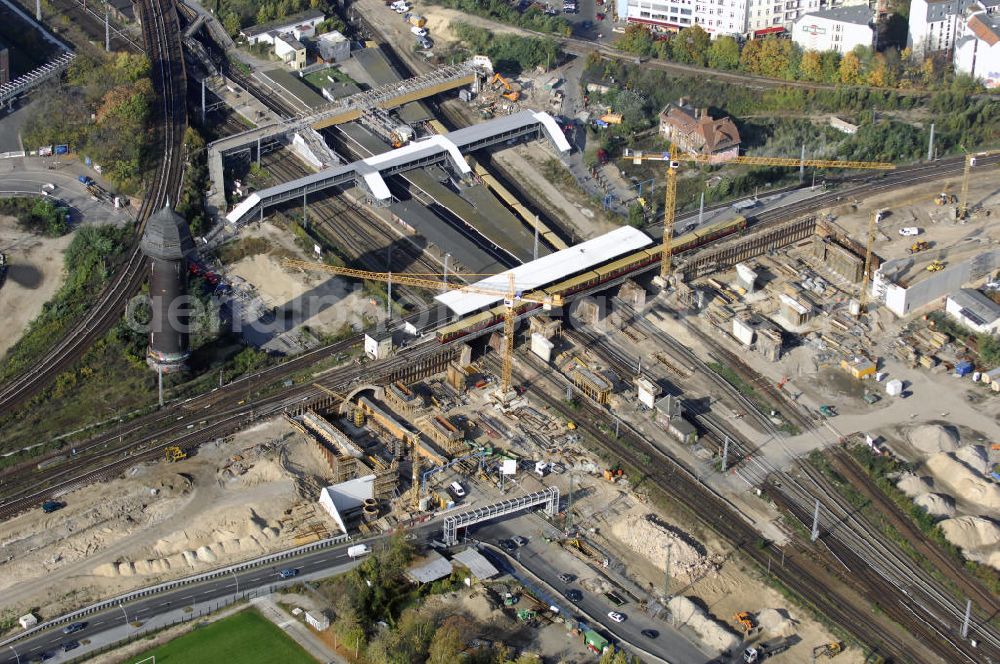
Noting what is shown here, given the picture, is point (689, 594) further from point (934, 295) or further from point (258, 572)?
point (934, 295)

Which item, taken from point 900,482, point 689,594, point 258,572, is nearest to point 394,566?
point 258,572

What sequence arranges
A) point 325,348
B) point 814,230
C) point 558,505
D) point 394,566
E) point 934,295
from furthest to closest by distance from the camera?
1. point 814,230
2. point 934,295
3. point 325,348
4. point 558,505
5. point 394,566

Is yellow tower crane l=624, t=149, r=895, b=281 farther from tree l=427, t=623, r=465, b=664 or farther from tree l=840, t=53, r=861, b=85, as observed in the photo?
tree l=427, t=623, r=465, b=664

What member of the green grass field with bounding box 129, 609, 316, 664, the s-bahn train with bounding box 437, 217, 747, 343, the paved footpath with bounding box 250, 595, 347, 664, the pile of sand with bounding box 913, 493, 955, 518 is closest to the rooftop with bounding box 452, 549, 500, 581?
the paved footpath with bounding box 250, 595, 347, 664

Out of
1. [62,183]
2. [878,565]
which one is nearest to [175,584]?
[878,565]

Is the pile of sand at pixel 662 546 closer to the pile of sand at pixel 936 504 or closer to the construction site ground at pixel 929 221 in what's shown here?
the pile of sand at pixel 936 504

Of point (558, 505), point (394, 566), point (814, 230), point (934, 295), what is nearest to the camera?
point (394, 566)
